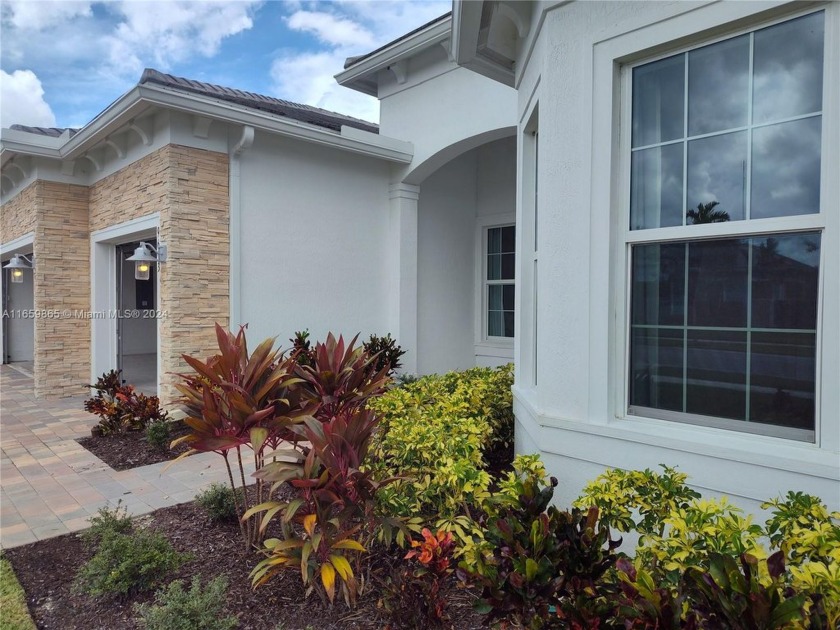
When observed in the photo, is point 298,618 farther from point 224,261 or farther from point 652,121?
point 224,261

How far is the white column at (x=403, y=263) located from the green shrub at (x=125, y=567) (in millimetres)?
6059

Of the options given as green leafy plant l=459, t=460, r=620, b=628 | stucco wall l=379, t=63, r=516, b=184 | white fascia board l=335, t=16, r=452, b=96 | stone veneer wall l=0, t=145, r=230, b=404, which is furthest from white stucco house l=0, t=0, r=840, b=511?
white fascia board l=335, t=16, r=452, b=96

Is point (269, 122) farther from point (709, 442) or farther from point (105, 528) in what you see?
point (709, 442)


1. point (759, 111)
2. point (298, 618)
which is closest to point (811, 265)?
point (759, 111)

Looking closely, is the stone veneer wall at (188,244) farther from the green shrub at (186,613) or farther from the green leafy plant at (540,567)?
the green leafy plant at (540,567)

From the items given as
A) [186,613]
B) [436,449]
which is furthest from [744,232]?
[186,613]

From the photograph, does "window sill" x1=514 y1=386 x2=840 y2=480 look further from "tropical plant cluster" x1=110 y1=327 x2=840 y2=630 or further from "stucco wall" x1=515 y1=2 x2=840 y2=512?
"tropical plant cluster" x1=110 y1=327 x2=840 y2=630

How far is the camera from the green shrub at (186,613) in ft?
7.53

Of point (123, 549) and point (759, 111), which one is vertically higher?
point (759, 111)

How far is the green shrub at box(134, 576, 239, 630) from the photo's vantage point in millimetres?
2295

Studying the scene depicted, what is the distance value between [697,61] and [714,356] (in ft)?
5.30

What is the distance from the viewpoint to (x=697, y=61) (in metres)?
2.77

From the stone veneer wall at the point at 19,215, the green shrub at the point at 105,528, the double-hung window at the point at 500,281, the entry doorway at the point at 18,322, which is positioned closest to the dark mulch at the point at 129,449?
the green shrub at the point at 105,528

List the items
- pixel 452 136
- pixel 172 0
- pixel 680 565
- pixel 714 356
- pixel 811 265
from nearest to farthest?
pixel 680 565
pixel 811 265
pixel 714 356
pixel 172 0
pixel 452 136
